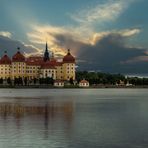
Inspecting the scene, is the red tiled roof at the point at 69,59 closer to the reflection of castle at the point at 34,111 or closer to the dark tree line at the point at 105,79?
the dark tree line at the point at 105,79

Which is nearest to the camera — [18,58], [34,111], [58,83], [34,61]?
[34,111]

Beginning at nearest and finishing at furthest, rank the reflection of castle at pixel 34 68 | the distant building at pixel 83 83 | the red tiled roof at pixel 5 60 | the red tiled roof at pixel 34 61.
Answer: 1. the distant building at pixel 83 83
2. the reflection of castle at pixel 34 68
3. the red tiled roof at pixel 34 61
4. the red tiled roof at pixel 5 60

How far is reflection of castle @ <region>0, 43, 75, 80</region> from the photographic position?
130875 millimetres

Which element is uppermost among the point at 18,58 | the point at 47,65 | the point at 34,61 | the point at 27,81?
the point at 18,58

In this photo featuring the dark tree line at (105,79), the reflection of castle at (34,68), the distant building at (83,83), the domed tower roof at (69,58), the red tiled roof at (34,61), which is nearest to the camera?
the distant building at (83,83)

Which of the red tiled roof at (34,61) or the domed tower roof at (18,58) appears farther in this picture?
the red tiled roof at (34,61)

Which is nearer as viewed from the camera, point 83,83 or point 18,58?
point 83,83

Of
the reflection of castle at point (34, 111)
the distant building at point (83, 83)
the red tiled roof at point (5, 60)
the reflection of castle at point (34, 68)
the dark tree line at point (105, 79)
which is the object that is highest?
the red tiled roof at point (5, 60)

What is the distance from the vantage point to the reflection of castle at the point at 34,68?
13088 cm

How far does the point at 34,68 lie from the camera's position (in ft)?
439

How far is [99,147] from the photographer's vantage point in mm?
13617

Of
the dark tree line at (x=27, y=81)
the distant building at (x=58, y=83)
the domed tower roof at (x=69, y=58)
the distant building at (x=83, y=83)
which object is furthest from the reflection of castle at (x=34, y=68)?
the distant building at (x=58, y=83)

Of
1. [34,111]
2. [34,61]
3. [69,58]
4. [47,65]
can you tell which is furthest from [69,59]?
[34,111]

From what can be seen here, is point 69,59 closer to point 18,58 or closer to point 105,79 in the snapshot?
point 105,79
